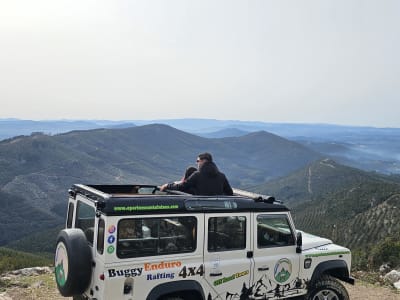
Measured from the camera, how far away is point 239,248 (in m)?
6.95

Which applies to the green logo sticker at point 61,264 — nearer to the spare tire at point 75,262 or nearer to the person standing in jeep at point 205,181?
the spare tire at point 75,262

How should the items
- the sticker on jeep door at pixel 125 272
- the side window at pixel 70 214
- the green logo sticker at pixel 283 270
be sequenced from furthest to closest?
the green logo sticker at pixel 283 270
the side window at pixel 70 214
the sticker on jeep door at pixel 125 272

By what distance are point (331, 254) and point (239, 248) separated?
196cm

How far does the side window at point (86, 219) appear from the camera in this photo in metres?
6.38

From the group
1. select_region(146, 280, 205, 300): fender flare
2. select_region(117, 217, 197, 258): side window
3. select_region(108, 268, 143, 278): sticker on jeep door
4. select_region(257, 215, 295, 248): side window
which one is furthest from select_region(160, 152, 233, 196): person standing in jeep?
select_region(108, 268, 143, 278): sticker on jeep door

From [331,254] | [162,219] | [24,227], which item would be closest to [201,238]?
[162,219]

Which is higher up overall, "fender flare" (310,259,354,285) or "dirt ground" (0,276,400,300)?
"fender flare" (310,259,354,285)

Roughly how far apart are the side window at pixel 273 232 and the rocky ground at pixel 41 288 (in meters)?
4.04

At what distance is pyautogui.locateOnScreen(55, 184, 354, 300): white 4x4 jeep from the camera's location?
597 cm

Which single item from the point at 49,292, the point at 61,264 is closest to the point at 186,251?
the point at 61,264

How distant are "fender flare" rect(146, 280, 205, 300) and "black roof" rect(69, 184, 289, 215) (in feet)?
3.37

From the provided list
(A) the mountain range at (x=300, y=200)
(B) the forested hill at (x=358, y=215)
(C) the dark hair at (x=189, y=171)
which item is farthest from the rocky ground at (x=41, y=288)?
(A) the mountain range at (x=300, y=200)

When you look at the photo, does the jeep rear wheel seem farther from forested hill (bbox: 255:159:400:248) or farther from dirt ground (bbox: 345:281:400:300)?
forested hill (bbox: 255:159:400:248)

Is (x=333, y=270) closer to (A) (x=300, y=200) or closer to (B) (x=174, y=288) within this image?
(B) (x=174, y=288)
